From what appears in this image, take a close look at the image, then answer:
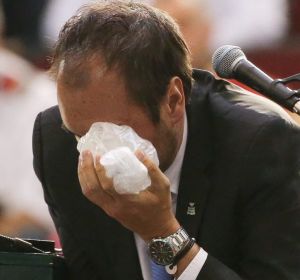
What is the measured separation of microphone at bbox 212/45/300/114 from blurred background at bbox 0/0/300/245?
1088mm

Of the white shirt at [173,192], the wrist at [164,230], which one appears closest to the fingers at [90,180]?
the wrist at [164,230]

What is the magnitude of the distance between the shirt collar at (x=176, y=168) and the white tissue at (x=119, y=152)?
0.73 ft

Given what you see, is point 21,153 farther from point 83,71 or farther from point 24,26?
point 83,71

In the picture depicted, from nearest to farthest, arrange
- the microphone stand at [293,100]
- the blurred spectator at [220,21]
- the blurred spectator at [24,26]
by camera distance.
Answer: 1. the microphone stand at [293,100]
2. the blurred spectator at [220,21]
3. the blurred spectator at [24,26]

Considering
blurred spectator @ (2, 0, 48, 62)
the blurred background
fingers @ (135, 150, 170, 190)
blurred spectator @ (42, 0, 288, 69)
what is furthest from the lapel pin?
blurred spectator @ (2, 0, 48, 62)

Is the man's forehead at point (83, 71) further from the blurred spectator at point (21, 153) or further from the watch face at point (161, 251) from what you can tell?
the blurred spectator at point (21, 153)

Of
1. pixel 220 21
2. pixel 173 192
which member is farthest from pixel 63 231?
pixel 220 21

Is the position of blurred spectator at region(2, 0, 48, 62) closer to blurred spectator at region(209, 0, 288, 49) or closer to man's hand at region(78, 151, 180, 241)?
blurred spectator at region(209, 0, 288, 49)

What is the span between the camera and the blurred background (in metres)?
2.86

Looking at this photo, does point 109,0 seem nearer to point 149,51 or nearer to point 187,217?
point 149,51

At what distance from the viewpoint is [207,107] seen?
6.45 ft

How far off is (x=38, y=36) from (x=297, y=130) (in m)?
1.57

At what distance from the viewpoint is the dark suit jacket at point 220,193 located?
181 cm

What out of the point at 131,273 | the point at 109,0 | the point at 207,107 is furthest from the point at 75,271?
the point at 109,0
